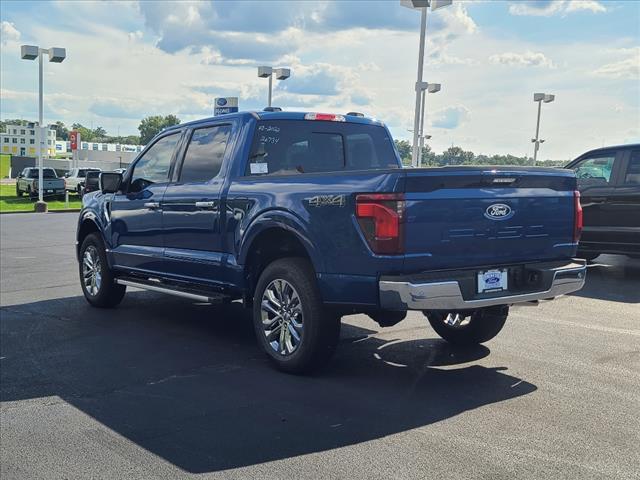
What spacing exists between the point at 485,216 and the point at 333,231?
3.47 ft

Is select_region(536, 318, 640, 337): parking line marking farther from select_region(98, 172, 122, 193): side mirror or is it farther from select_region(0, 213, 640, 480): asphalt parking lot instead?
select_region(98, 172, 122, 193): side mirror

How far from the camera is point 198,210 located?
6.29 metres

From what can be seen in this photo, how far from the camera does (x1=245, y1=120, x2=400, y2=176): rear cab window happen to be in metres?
6.14

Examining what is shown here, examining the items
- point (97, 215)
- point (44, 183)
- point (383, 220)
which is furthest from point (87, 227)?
point (44, 183)

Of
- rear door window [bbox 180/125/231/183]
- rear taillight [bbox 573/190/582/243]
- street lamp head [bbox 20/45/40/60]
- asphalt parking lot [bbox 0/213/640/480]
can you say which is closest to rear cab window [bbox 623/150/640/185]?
asphalt parking lot [bbox 0/213/640/480]

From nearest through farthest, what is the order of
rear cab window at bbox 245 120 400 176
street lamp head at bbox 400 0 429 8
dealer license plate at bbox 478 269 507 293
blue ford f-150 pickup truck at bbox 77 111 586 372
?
1. blue ford f-150 pickup truck at bbox 77 111 586 372
2. dealer license plate at bbox 478 269 507 293
3. rear cab window at bbox 245 120 400 176
4. street lamp head at bbox 400 0 429 8

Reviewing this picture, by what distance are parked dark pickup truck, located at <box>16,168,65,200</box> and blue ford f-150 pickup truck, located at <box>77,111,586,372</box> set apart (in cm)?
2818

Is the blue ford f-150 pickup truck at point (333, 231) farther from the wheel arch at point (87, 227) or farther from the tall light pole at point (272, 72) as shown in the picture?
the tall light pole at point (272, 72)

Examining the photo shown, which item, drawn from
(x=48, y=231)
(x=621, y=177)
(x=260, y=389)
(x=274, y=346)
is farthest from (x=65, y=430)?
(x=48, y=231)

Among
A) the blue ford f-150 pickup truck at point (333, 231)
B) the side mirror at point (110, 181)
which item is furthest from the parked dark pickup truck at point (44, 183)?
the blue ford f-150 pickup truck at point (333, 231)

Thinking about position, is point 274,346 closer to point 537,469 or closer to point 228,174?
point 228,174

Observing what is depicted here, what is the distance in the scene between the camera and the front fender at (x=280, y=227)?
16.3 feet

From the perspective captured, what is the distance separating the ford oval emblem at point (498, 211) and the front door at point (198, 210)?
2366 millimetres

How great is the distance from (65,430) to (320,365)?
1.86 m
